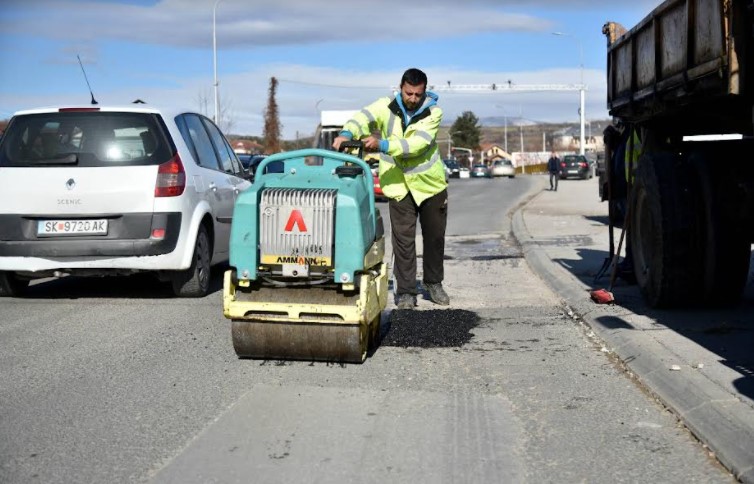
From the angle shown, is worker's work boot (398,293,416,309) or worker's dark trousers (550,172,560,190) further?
worker's dark trousers (550,172,560,190)

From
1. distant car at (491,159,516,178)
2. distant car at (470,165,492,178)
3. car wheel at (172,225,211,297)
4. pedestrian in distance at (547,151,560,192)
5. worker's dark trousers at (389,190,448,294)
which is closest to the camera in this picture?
worker's dark trousers at (389,190,448,294)

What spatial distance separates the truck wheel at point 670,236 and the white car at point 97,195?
12.8ft

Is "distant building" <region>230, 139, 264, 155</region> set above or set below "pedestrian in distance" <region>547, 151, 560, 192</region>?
above

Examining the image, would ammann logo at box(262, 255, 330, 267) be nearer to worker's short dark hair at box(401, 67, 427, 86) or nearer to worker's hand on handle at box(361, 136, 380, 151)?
worker's hand on handle at box(361, 136, 380, 151)

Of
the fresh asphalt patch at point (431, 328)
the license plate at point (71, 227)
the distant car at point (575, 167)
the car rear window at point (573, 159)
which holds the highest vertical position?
the car rear window at point (573, 159)

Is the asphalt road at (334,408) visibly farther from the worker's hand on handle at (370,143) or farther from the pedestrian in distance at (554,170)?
the pedestrian in distance at (554,170)

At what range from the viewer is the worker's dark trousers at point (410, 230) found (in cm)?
789

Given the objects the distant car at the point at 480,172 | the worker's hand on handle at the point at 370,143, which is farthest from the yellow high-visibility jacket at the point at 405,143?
the distant car at the point at 480,172

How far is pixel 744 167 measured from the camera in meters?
6.70

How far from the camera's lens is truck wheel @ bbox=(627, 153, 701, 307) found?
23.5 ft

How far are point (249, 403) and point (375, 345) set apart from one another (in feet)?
5.19

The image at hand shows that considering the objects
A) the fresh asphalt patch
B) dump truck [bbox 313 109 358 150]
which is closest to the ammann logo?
the fresh asphalt patch

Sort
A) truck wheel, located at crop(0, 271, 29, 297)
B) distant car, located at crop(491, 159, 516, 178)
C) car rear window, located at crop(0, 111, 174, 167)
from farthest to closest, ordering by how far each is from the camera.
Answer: distant car, located at crop(491, 159, 516, 178) → truck wheel, located at crop(0, 271, 29, 297) → car rear window, located at crop(0, 111, 174, 167)

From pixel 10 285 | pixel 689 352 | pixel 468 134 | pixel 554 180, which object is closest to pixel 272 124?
pixel 554 180
